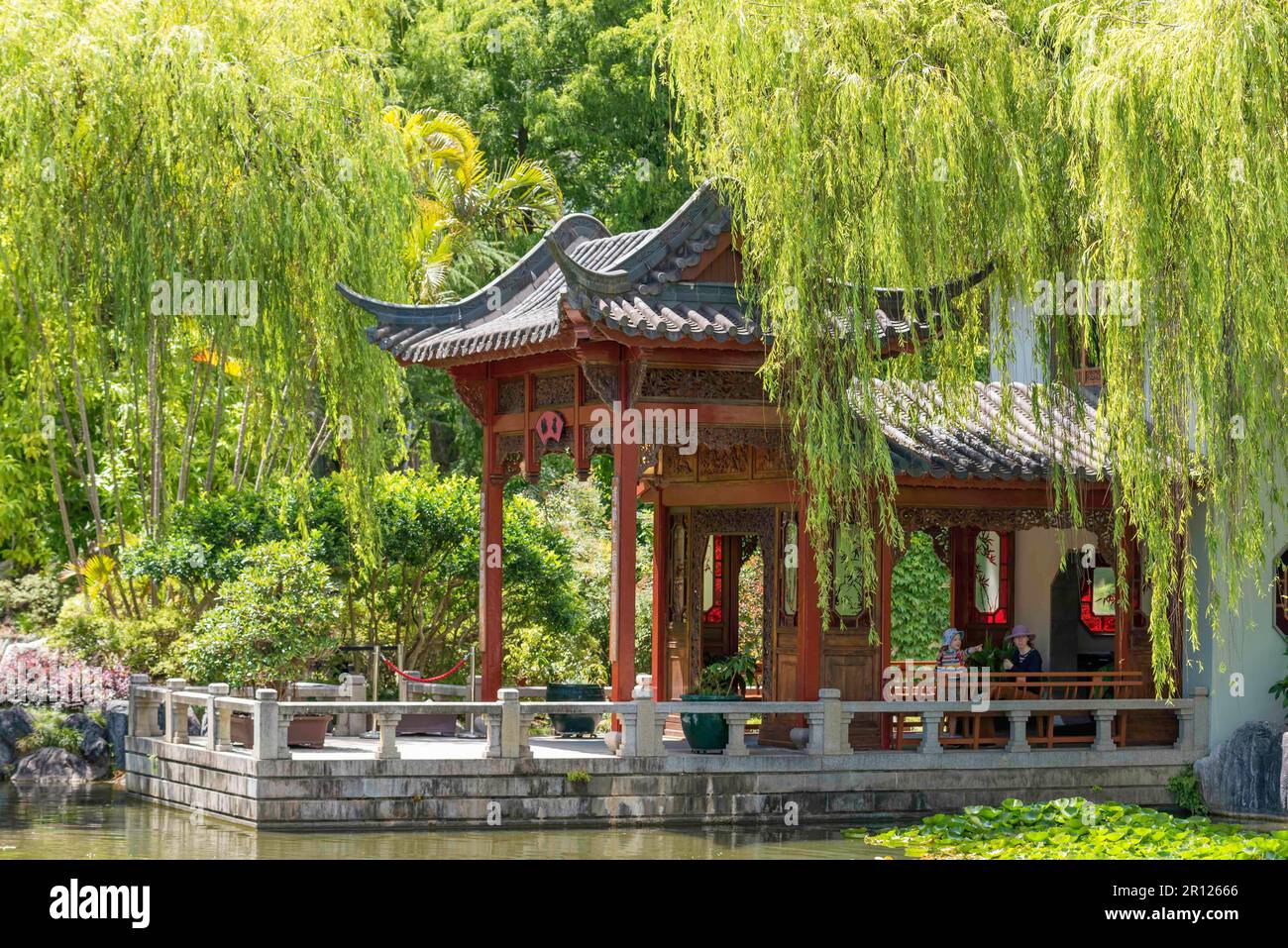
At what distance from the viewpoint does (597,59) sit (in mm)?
27422

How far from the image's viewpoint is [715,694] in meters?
15.7

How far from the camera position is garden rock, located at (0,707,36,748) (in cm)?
1766

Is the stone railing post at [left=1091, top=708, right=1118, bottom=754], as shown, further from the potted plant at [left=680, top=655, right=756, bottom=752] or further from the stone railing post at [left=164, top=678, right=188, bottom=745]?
the stone railing post at [left=164, top=678, right=188, bottom=745]

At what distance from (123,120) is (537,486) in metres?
11.5

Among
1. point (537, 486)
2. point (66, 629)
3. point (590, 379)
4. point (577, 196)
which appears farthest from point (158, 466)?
point (577, 196)

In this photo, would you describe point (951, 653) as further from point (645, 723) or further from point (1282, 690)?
point (645, 723)

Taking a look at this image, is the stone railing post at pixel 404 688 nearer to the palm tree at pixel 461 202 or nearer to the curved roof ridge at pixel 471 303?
the curved roof ridge at pixel 471 303

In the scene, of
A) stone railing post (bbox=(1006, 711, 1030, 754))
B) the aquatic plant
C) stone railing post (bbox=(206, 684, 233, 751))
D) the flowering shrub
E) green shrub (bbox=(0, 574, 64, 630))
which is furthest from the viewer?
green shrub (bbox=(0, 574, 64, 630))

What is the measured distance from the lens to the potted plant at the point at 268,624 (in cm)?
1642

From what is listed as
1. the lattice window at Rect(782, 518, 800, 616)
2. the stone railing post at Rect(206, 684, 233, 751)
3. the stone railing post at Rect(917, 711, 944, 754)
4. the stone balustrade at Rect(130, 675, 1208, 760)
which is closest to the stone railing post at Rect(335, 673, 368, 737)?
the stone balustrade at Rect(130, 675, 1208, 760)

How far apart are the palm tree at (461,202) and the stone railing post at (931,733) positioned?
1112 centimetres

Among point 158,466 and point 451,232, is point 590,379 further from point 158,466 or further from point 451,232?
point 451,232

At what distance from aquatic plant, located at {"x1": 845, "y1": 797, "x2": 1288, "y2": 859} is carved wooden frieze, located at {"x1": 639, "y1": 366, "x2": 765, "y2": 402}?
3.59m

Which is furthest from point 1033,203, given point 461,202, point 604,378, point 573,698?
point 461,202
